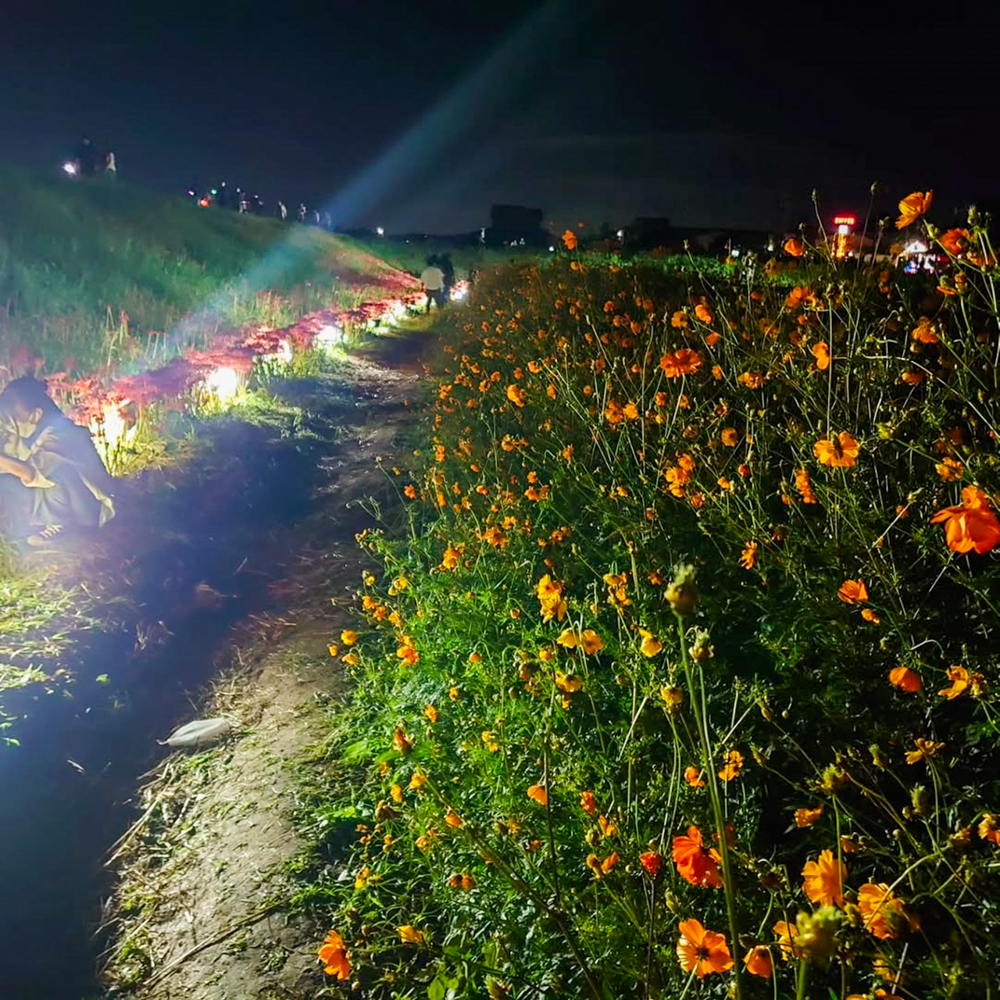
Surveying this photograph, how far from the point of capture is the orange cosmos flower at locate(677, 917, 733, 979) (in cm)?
109

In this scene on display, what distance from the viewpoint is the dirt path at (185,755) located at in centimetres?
253

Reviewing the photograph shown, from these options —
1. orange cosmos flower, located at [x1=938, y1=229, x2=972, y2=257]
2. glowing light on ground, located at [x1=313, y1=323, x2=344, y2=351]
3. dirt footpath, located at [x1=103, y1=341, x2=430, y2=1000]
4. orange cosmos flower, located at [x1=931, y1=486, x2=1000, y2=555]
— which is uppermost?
orange cosmos flower, located at [x1=938, y1=229, x2=972, y2=257]

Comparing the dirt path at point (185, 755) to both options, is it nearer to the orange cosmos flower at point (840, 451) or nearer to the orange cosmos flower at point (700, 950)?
the orange cosmos flower at point (700, 950)

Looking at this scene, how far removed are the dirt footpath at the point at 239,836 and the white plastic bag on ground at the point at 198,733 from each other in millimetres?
62

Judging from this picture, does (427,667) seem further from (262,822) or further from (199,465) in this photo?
(199,465)

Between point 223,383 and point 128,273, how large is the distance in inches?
293

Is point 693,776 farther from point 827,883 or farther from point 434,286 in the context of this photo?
point 434,286

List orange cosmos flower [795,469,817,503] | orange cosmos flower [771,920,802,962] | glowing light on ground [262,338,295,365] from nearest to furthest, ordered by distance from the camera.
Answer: orange cosmos flower [771,920,802,962]
orange cosmos flower [795,469,817,503]
glowing light on ground [262,338,295,365]

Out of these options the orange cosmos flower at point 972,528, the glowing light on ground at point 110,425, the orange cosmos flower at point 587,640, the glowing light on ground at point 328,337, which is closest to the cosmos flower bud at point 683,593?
the orange cosmos flower at point 972,528

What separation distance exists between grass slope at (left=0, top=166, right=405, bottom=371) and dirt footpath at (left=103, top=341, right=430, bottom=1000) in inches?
142

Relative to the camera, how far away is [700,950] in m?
1.11

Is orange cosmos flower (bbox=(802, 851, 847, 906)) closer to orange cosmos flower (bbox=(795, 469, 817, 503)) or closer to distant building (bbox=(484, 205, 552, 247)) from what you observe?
orange cosmos flower (bbox=(795, 469, 817, 503))

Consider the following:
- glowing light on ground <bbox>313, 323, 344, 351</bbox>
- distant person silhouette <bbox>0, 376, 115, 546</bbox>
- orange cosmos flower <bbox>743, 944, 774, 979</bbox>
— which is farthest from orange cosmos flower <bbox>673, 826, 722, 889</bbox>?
glowing light on ground <bbox>313, 323, 344, 351</bbox>

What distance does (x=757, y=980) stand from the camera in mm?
1517
